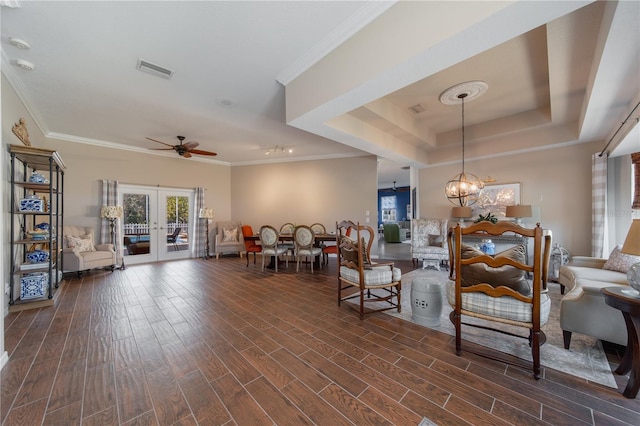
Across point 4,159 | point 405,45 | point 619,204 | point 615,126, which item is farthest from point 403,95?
point 4,159

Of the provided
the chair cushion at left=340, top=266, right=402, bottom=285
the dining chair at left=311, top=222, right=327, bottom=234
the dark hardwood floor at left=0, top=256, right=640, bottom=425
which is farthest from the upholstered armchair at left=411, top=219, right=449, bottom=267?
the dark hardwood floor at left=0, top=256, right=640, bottom=425

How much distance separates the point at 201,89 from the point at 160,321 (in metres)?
3.07

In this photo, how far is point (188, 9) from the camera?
206 centimetres

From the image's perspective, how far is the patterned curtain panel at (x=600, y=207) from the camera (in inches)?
156

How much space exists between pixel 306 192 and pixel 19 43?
5.67 m

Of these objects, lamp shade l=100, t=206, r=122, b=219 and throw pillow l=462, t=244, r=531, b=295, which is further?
lamp shade l=100, t=206, r=122, b=219

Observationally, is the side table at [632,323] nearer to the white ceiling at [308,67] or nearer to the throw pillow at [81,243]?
the white ceiling at [308,67]

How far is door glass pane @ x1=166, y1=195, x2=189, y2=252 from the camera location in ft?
22.9

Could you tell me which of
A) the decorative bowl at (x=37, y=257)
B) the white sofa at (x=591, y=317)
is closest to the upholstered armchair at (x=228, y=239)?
the decorative bowl at (x=37, y=257)

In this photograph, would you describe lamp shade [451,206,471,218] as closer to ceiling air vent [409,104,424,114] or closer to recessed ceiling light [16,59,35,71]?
ceiling air vent [409,104,424,114]

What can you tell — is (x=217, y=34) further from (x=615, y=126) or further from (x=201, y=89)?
(x=615, y=126)

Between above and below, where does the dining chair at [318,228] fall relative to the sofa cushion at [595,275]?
above

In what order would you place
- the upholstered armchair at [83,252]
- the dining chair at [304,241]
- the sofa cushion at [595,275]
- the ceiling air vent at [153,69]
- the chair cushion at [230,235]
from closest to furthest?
the sofa cushion at [595,275], the ceiling air vent at [153,69], the upholstered armchair at [83,252], the dining chair at [304,241], the chair cushion at [230,235]

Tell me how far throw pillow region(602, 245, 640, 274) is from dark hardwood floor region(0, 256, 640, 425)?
5.37ft
